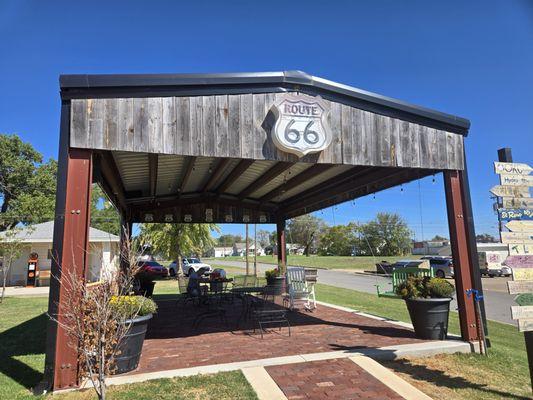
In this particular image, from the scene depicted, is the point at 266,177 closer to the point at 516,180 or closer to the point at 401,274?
the point at 401,274

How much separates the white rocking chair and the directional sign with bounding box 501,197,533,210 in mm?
6339

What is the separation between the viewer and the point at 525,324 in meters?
4.45

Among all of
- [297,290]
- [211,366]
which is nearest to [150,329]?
[211,366]

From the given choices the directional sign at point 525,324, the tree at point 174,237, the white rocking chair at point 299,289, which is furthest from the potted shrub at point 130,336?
the tree at point 174,237

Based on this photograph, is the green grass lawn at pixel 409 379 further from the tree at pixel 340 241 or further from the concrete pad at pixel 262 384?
the tree at pixel 340 241

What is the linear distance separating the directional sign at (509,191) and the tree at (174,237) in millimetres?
22751

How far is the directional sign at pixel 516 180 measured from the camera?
5.12m

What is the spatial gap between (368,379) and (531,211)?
10.2ft

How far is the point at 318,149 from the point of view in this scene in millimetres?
6094

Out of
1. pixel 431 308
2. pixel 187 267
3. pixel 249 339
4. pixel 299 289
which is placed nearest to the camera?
pixel 431 308

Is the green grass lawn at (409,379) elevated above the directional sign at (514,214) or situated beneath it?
situated beneath

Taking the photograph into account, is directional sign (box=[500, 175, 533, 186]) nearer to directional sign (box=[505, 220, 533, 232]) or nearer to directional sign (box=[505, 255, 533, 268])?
directional sign (box=[505, 220, 533, 232])

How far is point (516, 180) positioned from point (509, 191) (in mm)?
215

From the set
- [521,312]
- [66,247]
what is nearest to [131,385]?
[66,247]
